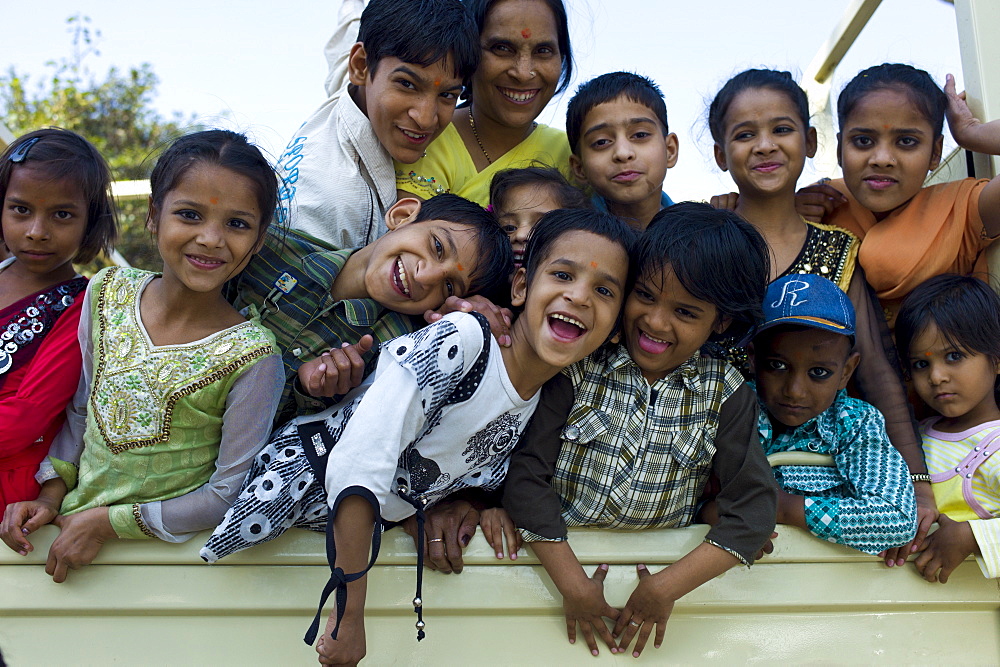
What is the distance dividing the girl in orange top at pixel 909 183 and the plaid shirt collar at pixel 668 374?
914mm

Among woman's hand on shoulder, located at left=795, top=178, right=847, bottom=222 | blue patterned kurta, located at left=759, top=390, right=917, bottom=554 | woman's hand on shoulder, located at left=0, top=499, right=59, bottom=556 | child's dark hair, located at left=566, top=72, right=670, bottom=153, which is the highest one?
child's dark hair, located at left=566, top=72, right=670, bottom=153

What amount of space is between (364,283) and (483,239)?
0.35m

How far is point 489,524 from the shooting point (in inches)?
81.4

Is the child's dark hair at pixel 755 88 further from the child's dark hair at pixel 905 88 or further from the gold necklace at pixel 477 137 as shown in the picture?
the gold necklace at pixel 477 137

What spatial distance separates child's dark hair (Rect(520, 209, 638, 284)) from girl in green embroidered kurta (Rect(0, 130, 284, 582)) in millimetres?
714

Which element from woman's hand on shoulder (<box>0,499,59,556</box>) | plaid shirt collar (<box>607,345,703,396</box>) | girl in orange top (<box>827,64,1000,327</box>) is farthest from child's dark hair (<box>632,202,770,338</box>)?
woman's hand on shoulder (<box>0,499,59,556</box>)

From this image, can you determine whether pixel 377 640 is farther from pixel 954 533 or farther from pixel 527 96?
pixel 527 96

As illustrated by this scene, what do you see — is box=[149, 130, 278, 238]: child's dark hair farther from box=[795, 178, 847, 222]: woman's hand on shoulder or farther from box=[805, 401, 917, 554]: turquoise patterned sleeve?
box=[795, 178, 847, 222]: woman's hand on shoulder

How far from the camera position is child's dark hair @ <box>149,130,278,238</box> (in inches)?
81.1

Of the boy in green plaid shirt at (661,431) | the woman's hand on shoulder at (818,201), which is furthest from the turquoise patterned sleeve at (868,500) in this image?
the woman's hand on shoulder at (818,201)

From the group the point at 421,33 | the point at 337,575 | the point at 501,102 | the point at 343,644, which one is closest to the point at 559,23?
the point at 501,102

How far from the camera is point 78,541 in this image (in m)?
1.96

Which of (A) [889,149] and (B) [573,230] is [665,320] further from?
(A) [889,149]

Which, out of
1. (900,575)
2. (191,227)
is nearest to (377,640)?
(191,227)
